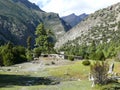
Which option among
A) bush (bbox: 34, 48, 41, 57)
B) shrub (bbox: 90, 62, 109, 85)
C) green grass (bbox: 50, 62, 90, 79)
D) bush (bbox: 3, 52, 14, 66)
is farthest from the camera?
bush (bbox: 34, 48, 41, 57)

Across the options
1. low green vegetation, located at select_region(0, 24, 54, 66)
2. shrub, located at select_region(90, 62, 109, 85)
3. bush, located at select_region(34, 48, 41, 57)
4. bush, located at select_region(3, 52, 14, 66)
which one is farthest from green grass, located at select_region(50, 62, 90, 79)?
bush, located at select_region(34, 48, 41, 57)

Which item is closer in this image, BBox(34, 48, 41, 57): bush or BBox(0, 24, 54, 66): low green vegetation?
BBox(0, 24, 54, 66): low green vegetation

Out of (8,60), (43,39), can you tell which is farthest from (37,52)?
(8,60)

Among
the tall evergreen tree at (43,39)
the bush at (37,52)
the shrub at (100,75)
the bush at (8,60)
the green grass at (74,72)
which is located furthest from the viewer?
the bush at (37,52)

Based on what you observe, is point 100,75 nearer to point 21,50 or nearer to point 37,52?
point 21,50

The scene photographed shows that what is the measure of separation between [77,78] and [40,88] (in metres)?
20.7

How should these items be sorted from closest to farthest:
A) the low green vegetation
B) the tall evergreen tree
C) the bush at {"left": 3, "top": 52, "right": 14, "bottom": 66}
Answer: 1. the bush at {"left": 3, "top": 52, "right": 14, "bottom": 66}
2. the low green vegetation
3. the tall evergreen tree

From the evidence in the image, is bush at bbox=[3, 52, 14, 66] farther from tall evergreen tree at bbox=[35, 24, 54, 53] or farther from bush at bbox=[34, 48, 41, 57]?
bush at bbox=[34, 48, 41, 57]

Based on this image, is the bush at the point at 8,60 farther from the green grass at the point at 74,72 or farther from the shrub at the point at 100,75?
the shrub at the point at 100,75

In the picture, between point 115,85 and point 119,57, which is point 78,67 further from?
point 115,85

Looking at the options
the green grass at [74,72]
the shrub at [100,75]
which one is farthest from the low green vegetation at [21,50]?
the shrub at [100,75]

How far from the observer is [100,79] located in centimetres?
5422

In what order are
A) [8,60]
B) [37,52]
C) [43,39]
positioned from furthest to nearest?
[37,52], [43,39], [8,60]

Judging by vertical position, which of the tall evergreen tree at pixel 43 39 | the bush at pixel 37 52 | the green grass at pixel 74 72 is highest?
the tall evergreen tree at pixel 43 39
